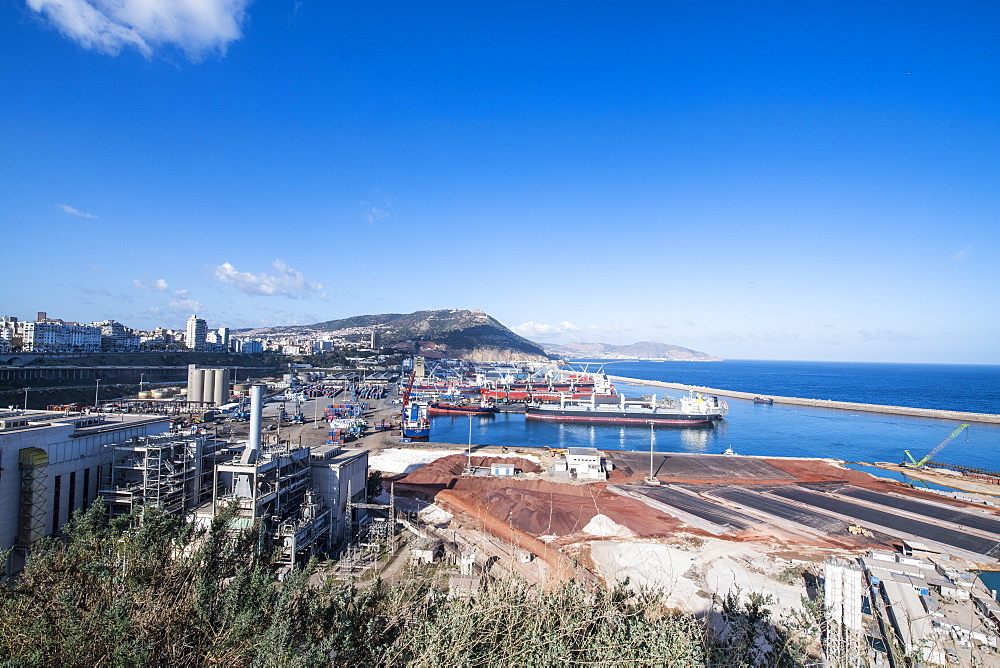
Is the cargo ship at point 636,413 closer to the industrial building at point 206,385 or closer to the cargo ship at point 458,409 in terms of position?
the cargo ship at point 458,409

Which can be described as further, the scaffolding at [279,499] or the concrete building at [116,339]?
the concrete building at [116,339]

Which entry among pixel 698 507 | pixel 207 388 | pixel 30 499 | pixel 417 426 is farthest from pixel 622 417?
pixel 30 499

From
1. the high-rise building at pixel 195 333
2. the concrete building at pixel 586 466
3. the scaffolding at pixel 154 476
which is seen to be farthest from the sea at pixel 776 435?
the high-rise building at pixel 195 333

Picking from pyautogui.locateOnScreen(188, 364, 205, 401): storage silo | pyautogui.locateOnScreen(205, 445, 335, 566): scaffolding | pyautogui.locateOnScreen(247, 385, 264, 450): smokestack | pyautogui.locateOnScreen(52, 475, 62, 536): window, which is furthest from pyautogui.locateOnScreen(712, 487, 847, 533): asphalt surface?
pyautogui.locateOnScreen(188, 364, 205, 401): storage silo

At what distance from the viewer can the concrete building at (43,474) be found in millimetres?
9922

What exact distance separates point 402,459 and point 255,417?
12.8 meters

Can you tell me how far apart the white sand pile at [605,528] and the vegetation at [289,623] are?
25.7 feet

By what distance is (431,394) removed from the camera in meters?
48.7

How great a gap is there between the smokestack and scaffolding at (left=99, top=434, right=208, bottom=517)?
5.50 ft

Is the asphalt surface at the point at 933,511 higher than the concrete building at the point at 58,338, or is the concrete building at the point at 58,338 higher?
the concrete building at the point at 58,338

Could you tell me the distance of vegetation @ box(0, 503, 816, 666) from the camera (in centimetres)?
442

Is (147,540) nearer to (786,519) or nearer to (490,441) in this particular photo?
(786,519)

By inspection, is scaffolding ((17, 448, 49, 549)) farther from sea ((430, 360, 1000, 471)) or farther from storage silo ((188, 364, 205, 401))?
storage silo ((188, 364, 205, 401))

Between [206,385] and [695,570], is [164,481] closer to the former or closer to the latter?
[695,570]
